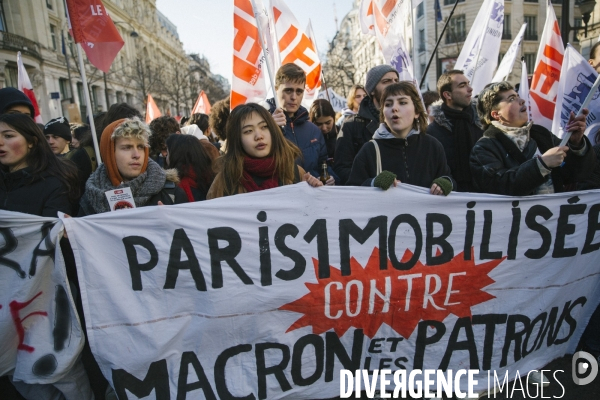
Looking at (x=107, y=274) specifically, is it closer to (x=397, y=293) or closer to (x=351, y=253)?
(x=351, y=253)

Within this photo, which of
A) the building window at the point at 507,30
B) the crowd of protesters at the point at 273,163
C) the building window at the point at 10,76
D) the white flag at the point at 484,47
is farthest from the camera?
the building window at the point at 507,30

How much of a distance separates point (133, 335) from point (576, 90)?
13.3ft

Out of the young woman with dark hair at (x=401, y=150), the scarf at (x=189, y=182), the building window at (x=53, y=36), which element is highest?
the building window at (x=53, y=36)

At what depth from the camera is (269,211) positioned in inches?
93.2

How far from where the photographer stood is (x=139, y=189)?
2.62m

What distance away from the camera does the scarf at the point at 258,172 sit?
8.55 feet

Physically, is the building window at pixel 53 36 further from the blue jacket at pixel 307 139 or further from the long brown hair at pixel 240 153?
the long brown hair at pixel 240 153

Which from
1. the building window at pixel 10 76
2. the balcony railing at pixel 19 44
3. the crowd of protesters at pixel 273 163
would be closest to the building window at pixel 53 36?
the balcony railing at pixel 19 44

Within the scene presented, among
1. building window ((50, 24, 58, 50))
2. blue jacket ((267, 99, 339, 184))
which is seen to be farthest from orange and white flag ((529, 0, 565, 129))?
building window ((50, 24, 58, 50))

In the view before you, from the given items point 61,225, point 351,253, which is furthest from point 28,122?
point 351,253

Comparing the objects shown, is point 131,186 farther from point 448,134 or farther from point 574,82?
point 574,82

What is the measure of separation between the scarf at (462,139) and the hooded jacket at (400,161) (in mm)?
914

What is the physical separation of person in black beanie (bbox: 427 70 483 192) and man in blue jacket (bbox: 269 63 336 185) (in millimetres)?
1054

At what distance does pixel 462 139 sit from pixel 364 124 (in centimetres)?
87
